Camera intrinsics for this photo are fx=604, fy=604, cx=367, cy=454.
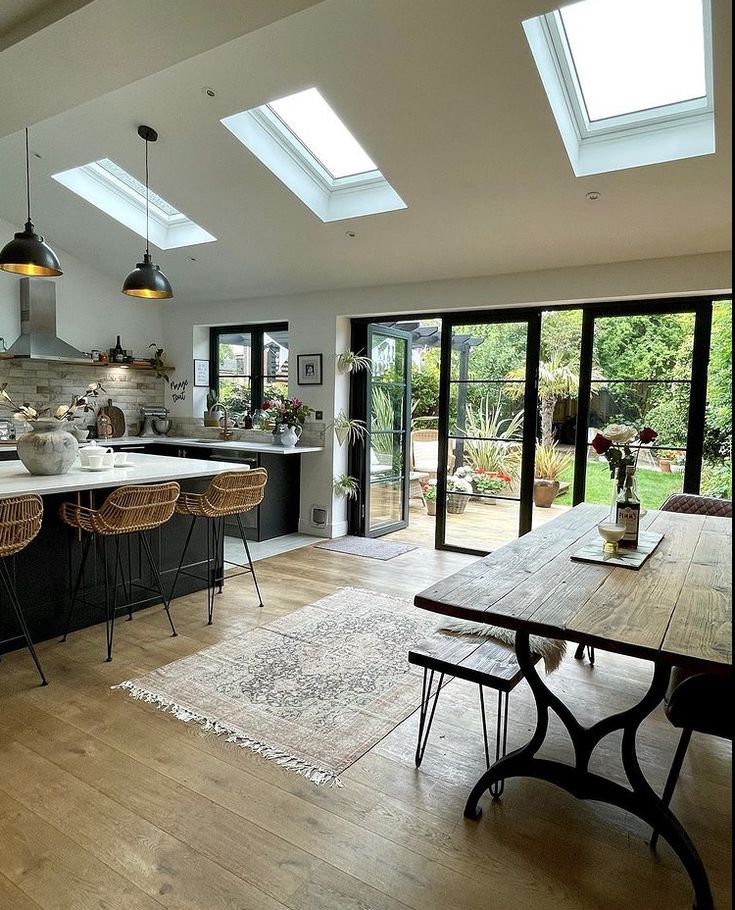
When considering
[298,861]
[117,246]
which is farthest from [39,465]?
[117,246]

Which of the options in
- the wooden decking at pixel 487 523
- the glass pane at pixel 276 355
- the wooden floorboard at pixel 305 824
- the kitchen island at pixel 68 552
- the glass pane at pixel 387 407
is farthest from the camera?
the glass pane at pixel 276 355

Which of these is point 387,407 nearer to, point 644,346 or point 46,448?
point 644,346

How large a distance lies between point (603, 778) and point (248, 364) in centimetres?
569

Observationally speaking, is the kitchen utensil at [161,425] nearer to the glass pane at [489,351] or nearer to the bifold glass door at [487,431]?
the bifold glass door at [487,431]

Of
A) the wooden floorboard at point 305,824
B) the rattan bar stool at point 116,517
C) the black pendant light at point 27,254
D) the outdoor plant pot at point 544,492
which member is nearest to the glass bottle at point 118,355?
the black pendant light at point 27,254

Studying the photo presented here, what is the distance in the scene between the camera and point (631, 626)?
5.32 ft

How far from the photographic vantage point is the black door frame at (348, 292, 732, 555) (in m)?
4.23

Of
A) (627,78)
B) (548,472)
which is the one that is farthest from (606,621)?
(548,472)

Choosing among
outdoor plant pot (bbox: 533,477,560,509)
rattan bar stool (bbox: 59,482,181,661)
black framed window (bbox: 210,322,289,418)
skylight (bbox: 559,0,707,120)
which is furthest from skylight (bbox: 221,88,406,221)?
outdoor plant pot (bbox: 533,477,560,509)

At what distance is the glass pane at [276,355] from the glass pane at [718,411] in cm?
397

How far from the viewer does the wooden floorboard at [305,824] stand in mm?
1678

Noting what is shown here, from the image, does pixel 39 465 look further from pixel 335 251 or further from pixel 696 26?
pixel 696 26

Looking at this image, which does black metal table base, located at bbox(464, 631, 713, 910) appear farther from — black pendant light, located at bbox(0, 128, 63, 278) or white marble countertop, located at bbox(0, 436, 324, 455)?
white marble countertop, located at bbox(0, 436, 324, 455)

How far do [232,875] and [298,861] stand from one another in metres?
→ 0.19
